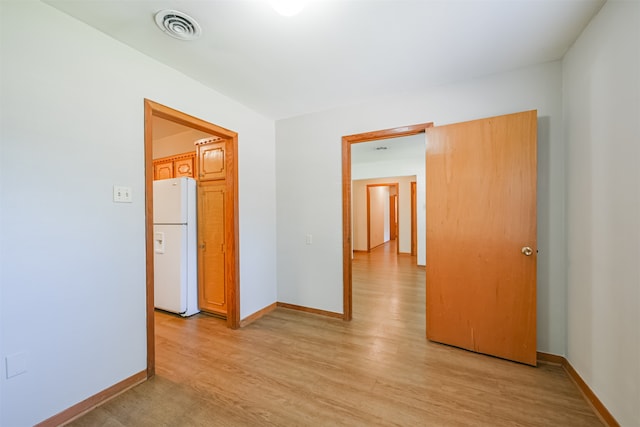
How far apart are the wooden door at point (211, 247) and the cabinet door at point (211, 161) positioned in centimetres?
9

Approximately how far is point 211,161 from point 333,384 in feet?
9.07

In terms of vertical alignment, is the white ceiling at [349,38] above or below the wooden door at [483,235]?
above

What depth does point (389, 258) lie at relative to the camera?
6645 mm

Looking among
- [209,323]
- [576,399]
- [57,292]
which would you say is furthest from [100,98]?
[576,399]

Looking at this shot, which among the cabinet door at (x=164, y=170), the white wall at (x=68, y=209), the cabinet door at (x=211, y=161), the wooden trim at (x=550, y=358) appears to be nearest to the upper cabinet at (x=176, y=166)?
the cabinet door at (x=164, y=170)

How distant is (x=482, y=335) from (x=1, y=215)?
3.39 m

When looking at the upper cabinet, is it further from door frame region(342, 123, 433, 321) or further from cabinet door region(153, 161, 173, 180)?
door frame region(342, 123, 433, 321)

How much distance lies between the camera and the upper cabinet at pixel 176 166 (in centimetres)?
363

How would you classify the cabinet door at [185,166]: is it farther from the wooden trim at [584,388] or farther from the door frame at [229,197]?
the wooden trim at [584,388]

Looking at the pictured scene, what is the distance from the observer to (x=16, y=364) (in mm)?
1288

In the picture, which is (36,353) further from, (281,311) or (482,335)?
(482,335)

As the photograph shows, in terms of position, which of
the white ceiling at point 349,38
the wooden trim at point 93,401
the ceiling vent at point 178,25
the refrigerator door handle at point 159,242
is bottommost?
the wooden trim at point 93,401

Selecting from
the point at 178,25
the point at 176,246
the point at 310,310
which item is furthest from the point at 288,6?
the point at 310,310

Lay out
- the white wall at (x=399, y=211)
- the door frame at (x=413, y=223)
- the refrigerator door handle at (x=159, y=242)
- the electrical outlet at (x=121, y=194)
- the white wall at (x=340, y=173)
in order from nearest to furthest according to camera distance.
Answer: the electrical outlet at (x=121, y=194) → the white wall at (x=340, y=173) → the refrigerator door handle at (x=159, y=242) → the door frame at (x=413, y=223) → the white wall at (x=399, y=211)
